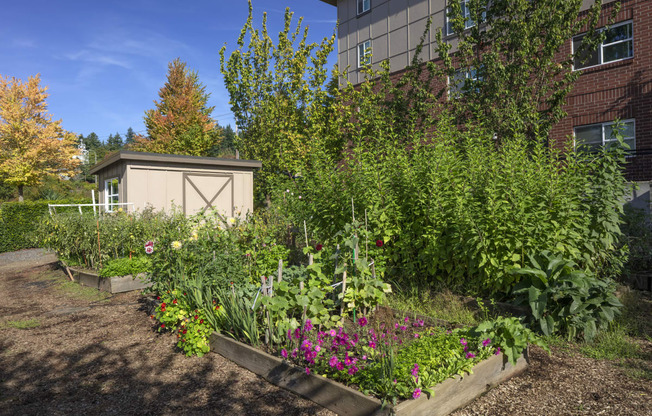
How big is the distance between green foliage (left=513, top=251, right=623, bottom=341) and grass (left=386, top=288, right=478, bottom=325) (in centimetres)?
63

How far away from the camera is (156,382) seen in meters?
Result: 3.69

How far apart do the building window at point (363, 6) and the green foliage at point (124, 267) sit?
15.0 meters

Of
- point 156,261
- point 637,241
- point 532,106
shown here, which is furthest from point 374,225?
point 532,106

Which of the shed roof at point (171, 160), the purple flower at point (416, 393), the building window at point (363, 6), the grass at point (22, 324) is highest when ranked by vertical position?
the building window at point (363, 6)

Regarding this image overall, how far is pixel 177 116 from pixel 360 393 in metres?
27.2

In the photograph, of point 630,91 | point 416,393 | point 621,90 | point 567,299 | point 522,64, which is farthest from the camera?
point 621,90

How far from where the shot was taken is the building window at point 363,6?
1836 centimetres

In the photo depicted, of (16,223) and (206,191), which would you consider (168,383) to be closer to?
(206,191)

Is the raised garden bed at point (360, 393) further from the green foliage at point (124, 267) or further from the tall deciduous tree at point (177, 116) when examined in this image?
the tall deciduous tree at point (177, 116)

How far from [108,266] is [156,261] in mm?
2744

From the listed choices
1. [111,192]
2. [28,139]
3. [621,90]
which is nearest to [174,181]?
[111,192]

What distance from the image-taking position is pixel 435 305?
4984 mm

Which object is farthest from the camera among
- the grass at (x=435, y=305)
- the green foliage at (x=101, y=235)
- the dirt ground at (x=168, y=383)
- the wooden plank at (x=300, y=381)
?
the green foliage at (x=101, y=235)

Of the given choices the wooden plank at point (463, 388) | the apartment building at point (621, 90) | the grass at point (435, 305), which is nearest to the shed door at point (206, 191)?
the grass at point (435, 305)
